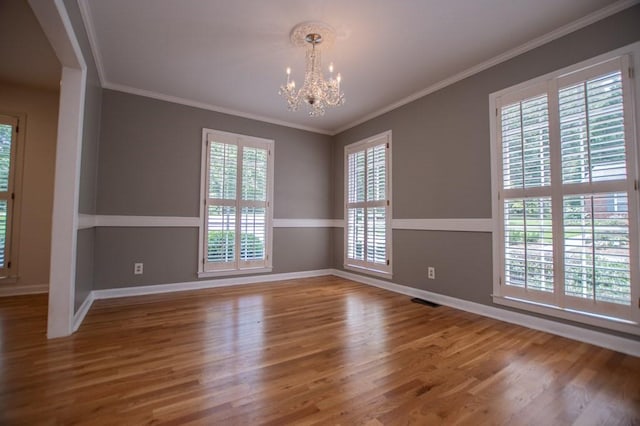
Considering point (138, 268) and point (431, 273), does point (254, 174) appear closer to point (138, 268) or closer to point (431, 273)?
point (138, 268)

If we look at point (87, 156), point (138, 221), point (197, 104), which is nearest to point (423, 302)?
point (138, 221)

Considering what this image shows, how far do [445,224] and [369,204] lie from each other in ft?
4.16

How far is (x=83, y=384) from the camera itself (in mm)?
1608

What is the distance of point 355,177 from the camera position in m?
4.63

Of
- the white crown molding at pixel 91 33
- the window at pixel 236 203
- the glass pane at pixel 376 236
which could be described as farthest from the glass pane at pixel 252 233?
the white crown molding at pixel 91 33

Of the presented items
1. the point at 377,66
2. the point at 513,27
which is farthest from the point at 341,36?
the point at 513,27

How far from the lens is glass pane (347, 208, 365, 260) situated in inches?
176

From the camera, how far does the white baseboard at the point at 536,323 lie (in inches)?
81.5

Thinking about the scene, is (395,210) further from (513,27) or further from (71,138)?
(71,138)

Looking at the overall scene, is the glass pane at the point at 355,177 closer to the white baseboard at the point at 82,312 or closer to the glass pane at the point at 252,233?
the glass pane at the point at 252,233

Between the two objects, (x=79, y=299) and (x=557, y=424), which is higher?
(x=79, y=299)

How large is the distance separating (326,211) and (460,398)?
149 inches

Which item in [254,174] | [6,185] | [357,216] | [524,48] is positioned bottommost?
[357,216]

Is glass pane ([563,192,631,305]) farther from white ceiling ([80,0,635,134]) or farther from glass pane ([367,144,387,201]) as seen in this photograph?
glass pane ([367,144,387,201])
